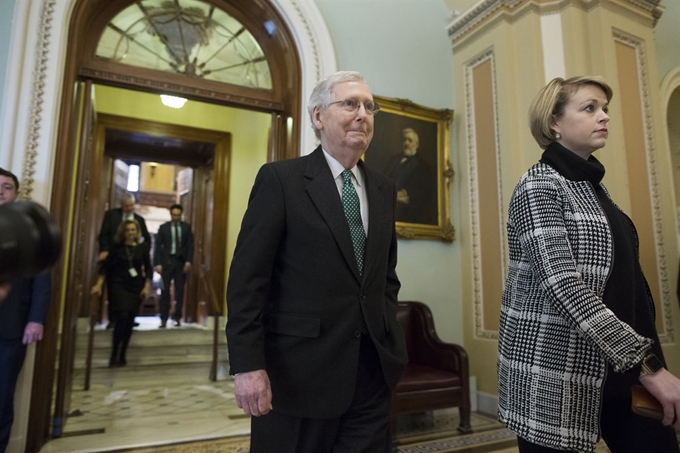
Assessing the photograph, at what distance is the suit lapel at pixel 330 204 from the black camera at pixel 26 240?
749mm

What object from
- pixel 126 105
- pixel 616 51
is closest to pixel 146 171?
pixel 126 105

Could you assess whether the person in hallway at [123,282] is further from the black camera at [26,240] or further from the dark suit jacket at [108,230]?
the black camera at [26,240]

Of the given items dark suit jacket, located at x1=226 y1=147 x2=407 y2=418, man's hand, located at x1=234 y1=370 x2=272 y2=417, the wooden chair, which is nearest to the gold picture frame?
the wooden chair

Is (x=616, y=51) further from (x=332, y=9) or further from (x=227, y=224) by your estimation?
(x=227, y=224)

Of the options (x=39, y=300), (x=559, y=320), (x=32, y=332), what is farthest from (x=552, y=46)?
(x=32, y=332)

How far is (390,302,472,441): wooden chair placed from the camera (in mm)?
3160

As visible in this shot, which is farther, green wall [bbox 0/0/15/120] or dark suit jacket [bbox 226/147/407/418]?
green wall [bbox 0/0/15/120]

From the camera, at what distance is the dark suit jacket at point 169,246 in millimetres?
6496

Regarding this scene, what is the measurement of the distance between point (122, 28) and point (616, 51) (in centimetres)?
409

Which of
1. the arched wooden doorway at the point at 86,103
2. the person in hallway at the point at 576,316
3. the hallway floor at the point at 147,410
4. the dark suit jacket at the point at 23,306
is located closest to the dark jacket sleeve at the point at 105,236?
the hallway floor at the point at 147,410

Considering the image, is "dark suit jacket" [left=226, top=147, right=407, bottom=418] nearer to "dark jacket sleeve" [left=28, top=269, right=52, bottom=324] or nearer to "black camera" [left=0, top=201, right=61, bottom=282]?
"black camera" [left=0, top=201, right=61, bottom=282]

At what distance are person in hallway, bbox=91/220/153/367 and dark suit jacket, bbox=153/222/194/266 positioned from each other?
1101 mm

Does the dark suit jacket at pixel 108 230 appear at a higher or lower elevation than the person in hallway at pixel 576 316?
higher

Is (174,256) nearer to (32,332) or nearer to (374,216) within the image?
(32,332)
